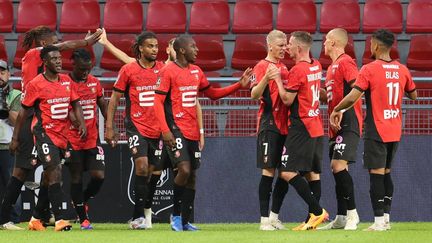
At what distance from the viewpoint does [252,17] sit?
18703 mm

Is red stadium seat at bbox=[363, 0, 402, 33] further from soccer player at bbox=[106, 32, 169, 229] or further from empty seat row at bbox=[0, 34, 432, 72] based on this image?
soccer player at bbox=[106, 32, 169, 229]

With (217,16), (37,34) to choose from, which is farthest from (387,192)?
(217,16)

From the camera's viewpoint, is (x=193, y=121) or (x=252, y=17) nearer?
(x=193, y=121)

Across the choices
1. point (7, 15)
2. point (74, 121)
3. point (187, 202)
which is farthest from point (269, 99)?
point (7, 15)

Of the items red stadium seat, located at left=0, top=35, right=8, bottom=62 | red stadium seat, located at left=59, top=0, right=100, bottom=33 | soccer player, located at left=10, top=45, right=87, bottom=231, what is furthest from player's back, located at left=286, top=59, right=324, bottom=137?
red stadium seat, located at left=0, top=35, right=8, bottom=62

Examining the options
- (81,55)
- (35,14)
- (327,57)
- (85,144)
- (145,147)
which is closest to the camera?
(145,147)

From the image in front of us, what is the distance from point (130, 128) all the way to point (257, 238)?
2711mm

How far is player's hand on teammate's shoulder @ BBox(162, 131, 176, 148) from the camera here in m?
11.7

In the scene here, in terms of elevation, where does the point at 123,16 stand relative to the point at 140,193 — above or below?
above

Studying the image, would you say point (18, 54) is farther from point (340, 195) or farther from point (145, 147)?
point (340, 195)

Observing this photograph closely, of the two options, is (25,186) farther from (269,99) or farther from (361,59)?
(361,59)

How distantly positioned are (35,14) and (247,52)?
3743 millimetres

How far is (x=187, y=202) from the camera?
39.6 feet

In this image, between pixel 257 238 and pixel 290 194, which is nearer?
pixel 257 238
